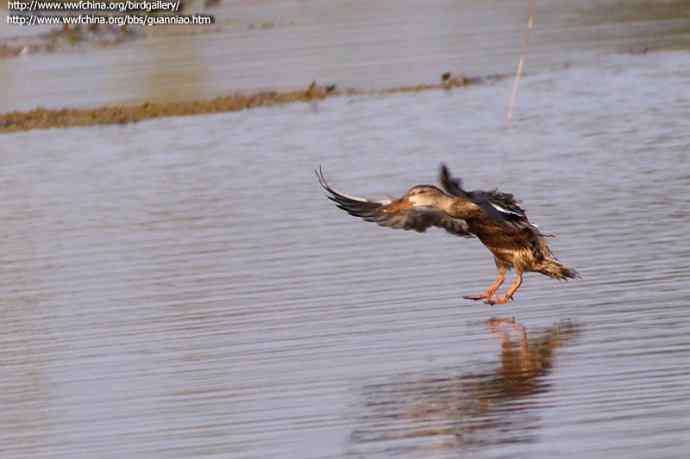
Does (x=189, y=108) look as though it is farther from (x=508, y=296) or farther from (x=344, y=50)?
(x=508, y=296)

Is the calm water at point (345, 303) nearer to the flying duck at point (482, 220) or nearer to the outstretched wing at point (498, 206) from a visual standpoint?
the flying duck at point (482, 220)

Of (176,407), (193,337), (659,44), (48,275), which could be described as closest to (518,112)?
(659,44)

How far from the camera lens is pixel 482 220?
29.1 feet

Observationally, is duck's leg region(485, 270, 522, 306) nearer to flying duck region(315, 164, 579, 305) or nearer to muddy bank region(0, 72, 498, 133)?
flying duck region(315, 164, 579, 305)

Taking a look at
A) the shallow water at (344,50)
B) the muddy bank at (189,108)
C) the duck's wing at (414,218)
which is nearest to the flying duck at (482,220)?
the duck's wing at (414,218)

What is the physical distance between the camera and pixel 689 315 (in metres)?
8.35

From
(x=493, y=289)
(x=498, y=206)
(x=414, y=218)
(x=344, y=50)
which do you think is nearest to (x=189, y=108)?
(x=344, y=50)

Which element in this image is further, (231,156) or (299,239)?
(231,156)

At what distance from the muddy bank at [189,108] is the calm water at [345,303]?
2856 mm

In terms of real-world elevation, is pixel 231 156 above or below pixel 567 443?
below

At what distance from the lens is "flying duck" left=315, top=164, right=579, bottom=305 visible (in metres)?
8.67

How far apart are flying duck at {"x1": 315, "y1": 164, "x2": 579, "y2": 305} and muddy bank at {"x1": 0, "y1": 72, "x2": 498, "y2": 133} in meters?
11.2

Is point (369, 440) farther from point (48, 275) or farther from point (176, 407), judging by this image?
point (48, 275)

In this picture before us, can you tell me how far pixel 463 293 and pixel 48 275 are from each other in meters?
3.31
